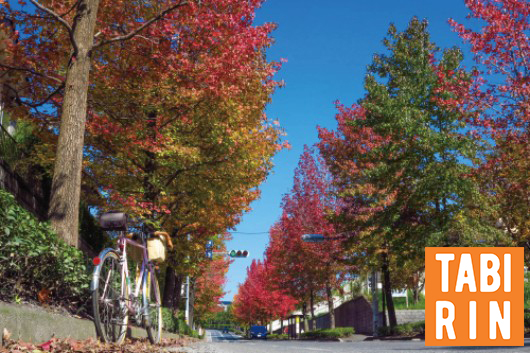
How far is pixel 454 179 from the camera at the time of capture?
2033 centimetres

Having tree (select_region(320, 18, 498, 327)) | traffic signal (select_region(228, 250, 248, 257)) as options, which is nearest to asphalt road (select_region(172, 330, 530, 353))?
tree (select_region(320, 18, 498, 327))

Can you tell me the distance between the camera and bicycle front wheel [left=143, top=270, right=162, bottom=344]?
24.8ft

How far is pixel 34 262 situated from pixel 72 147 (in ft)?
9.20

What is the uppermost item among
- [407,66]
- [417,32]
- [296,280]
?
[417,32]

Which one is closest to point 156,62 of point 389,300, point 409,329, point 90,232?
point 90,232

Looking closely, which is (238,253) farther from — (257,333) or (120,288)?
(257,333)

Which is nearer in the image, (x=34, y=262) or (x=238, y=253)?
(x=34, y=262)

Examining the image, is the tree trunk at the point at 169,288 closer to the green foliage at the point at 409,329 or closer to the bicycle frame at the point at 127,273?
the green foliage at the point at 409,329

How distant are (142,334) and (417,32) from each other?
20.4 meters

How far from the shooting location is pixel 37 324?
4969 millimetres

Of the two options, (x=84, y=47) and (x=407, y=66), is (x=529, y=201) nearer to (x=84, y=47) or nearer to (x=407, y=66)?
(x=407, y=66)

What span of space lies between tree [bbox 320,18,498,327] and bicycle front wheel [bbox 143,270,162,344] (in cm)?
1304

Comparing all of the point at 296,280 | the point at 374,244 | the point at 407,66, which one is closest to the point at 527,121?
the point at 407,66

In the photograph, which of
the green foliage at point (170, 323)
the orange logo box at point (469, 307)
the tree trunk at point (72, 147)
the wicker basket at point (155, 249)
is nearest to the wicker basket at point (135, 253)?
the wicker basket at point (155, 249)
